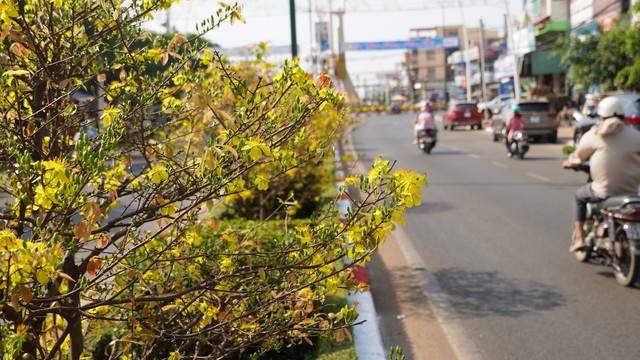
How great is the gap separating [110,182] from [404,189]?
1291 millimetres

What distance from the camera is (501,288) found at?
8.01m

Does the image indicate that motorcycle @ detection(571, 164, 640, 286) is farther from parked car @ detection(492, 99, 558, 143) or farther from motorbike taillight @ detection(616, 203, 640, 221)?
parked car @ detection(492, 99, 558, 143)

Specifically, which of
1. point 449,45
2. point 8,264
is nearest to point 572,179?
point 8,264

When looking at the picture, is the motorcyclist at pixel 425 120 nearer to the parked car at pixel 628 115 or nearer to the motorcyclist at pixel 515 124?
the motorcyclist at pixel 515 124

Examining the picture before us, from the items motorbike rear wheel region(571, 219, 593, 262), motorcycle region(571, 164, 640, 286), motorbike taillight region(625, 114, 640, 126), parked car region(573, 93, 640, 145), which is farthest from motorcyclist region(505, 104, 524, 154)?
motorcycle region(571, 164, 640, 286)

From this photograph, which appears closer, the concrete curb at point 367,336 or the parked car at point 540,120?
the concrete curb at point 367,336

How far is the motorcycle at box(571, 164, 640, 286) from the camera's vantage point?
7422 mm

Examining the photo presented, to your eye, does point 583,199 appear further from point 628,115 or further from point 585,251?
point 628,115

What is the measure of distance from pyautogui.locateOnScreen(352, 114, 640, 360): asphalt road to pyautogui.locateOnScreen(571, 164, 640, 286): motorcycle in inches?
8.0

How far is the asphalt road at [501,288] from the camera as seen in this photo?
20.7 feet

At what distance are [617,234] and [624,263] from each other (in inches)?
11.3

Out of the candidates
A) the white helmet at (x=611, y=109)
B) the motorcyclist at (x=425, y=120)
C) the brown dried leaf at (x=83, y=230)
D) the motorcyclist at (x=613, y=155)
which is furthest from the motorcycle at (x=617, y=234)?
the motorcyclist at (x=425, y=120)

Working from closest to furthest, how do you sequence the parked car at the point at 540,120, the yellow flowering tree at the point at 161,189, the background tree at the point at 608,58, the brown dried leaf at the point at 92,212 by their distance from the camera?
the brown dried leaf at the point at 92,212 < the yellow flowering tree at the point at 161,189 < the background tree at the point at 608,58 < the parked car at the point at 540,120

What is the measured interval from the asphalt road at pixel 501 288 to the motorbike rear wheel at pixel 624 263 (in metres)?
0.13
